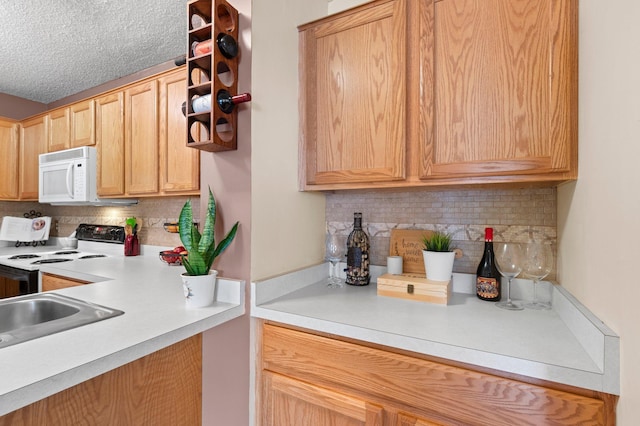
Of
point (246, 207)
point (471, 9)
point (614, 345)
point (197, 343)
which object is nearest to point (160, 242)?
point (197, 343)

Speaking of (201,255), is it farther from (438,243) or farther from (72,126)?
(72,126)

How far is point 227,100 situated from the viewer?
1.19 meters

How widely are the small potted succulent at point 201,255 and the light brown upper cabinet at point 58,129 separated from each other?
2.30 metres

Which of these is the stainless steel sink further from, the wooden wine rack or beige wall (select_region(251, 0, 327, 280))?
the wooden wine rack

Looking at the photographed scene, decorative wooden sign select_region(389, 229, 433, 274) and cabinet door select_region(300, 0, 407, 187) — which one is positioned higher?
Result: cabinet door select_region(300, 0, 407, 187)

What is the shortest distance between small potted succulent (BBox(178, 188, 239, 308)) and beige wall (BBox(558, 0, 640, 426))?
112 centimetres

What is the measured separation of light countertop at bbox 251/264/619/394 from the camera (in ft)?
2.47

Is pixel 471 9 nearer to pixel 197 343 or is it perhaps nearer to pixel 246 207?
pixel 246 207

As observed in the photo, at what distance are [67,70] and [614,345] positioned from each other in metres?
3.80

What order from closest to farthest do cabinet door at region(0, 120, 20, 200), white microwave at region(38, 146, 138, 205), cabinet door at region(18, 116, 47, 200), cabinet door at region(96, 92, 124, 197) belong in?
cabinet door at region(96, 92, 124, 197) → white microwave at region(38, 146, 138, 205) → cabinet door at region(18, 116, 47, 200) → cabinet door at region(0, 120, 20, 200)

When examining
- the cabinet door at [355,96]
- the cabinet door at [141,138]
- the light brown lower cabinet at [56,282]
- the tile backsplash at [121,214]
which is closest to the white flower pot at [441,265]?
the cabinet door at [355,96]

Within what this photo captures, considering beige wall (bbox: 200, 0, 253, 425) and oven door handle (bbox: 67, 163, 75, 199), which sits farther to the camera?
oven door handle (bbox: 67, 163, 75, 199)

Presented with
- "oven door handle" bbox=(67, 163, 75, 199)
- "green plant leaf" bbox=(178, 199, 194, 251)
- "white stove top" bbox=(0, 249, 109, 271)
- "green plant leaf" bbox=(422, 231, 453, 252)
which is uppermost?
"oven door handle" bbox=(67, 163, 75, 199)

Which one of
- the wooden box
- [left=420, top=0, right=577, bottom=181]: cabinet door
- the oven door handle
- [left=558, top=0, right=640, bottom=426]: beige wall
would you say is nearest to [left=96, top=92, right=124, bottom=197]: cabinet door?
the oven door handle
